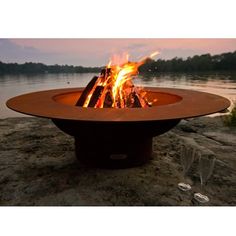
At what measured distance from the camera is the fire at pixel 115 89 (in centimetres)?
354

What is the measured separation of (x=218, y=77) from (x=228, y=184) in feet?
14.1

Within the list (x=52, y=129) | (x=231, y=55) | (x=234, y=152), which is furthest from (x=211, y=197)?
(x=231, y=55)

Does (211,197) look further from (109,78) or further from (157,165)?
(109,78)

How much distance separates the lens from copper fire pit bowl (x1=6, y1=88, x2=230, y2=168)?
247 centimetres

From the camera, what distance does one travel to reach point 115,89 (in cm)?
373

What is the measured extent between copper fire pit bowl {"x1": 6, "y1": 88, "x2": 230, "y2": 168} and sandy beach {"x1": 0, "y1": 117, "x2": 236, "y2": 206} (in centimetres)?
19

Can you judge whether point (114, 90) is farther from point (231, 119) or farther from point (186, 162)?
point (231, 119)

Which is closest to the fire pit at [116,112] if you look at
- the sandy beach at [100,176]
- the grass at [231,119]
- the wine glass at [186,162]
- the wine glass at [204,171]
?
the sandy beach at [100,176]

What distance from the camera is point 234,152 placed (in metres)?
4.02

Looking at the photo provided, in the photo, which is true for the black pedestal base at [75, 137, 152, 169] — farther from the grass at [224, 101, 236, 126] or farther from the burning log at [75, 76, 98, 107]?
the grass at [224, 101, 236, 126]

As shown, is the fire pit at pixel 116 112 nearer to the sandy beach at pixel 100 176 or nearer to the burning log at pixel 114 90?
the burning log at pixel 114 90

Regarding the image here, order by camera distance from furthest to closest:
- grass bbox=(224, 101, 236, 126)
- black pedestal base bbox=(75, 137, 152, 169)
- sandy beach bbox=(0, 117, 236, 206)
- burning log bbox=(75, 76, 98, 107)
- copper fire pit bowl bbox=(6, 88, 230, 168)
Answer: grass bbox=(224, 101, 236, 126) → burning log bbox=(75, 76, 98, 107) → black pedestal base bbox=(75, 137, 152, 169) → sandy beach bbox=(0, 117, 236, 206) → copper fire pit bowl bbox=(6, 88, 230, 168)

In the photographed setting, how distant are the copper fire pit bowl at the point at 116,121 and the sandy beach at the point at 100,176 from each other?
0.19 m

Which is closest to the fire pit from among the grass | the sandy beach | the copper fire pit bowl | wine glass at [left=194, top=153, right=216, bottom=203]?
the copper fire pit bowl
